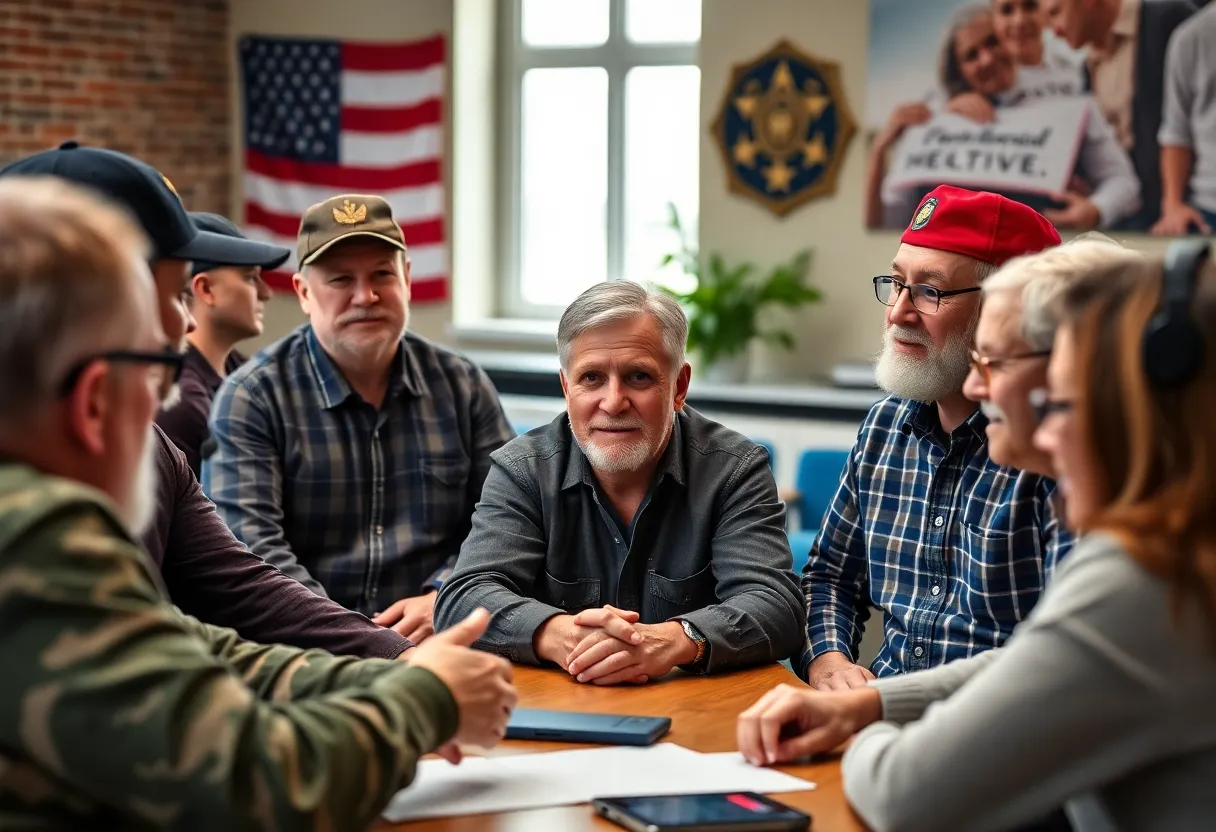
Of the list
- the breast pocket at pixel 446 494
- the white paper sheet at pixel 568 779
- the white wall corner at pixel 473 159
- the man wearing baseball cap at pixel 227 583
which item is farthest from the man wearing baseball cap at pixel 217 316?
the white wall corner at pixel 473 159

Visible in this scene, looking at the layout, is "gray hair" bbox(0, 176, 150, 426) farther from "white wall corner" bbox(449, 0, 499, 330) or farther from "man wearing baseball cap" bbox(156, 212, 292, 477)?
"white wall corner" bbox(449, 0, 499, 330)

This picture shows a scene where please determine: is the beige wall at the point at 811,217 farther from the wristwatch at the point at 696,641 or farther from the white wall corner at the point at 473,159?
the wristwatch at the point at 696,641

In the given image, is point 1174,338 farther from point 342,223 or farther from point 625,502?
point 342,223

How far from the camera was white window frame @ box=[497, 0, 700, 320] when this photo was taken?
262 inches

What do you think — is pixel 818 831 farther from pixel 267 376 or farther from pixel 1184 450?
pixel 267 376

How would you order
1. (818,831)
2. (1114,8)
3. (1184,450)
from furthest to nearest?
1. (1114,8)
2. (818,831)
3. (1184,450)

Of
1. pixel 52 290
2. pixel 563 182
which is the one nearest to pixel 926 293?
pixel 52 290

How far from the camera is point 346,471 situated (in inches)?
122

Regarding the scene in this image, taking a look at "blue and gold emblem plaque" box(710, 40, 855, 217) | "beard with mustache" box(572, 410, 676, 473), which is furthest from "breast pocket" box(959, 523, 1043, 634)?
"blue and gold emblem plaque" box(710, 40, 855, 217)

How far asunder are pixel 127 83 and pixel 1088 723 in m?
6.58

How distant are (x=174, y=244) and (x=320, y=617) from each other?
0.66 metres

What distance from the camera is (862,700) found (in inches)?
68.1

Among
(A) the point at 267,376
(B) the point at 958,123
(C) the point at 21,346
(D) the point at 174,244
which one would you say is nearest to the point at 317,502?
(A) the point at 267,376

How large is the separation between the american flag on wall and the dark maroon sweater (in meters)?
4.78
